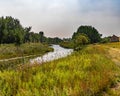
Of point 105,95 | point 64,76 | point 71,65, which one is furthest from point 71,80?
point 71,65

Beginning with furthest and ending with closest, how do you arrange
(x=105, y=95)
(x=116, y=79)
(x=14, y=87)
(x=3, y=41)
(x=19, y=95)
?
(x=3, y=41)
(x=116, y=79)
(x=105, y=95)
(x=14, y=87)
(x=19, y=95)

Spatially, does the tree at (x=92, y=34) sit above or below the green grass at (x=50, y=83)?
above

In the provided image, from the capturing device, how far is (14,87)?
10516 millimetres

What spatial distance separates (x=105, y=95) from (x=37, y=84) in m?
2.77

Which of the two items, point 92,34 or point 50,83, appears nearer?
point 50,83

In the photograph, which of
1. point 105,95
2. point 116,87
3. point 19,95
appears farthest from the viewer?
point 116,87

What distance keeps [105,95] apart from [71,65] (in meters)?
4.26

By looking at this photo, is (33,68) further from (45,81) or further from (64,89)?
(64,89)

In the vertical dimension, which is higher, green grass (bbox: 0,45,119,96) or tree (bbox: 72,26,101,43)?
tree (bbox: 72,26,101,43)

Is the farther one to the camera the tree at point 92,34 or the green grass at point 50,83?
the tree at point 92,34

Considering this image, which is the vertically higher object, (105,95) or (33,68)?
(33,68)

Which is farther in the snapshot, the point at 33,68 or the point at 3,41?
the point at 3,41

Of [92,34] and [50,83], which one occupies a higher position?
[92,34]

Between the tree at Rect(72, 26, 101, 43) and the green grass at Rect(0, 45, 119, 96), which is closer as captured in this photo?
the green grass at Rect(0, 45, 119, 96)
